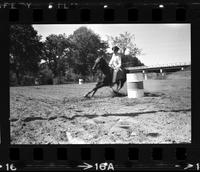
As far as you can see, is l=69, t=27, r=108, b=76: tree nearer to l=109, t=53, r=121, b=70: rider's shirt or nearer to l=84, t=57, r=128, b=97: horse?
l=84, t=57, r=128, b=97: horse

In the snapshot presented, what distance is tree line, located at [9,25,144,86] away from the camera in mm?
7633

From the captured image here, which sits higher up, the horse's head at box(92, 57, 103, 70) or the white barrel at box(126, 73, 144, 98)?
the horse's head at box(92, 57, 103, 70)

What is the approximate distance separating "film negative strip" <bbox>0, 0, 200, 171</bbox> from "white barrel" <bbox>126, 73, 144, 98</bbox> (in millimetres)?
20

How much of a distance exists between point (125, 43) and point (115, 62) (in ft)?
1.51

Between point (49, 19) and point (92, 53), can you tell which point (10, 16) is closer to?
point (49, 19)

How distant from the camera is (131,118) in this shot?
773 cm

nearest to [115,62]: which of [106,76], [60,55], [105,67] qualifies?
[105,67]

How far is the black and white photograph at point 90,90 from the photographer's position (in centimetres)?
764

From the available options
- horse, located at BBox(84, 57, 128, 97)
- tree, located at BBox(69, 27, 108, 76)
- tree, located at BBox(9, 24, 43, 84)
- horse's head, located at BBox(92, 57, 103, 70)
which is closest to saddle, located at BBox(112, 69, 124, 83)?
horse, located at BBox(84, 57, 128, 97)

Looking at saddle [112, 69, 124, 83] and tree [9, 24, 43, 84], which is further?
saddle [112, 69, 124, 83]

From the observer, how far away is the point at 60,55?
7855 millimetres

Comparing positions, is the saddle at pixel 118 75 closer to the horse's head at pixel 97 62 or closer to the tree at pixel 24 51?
the horse's head at pixel 97 62

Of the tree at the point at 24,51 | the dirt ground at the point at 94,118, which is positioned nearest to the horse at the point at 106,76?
the dirt ground at the point at 94,118

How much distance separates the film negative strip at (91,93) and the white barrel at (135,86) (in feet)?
0.06
